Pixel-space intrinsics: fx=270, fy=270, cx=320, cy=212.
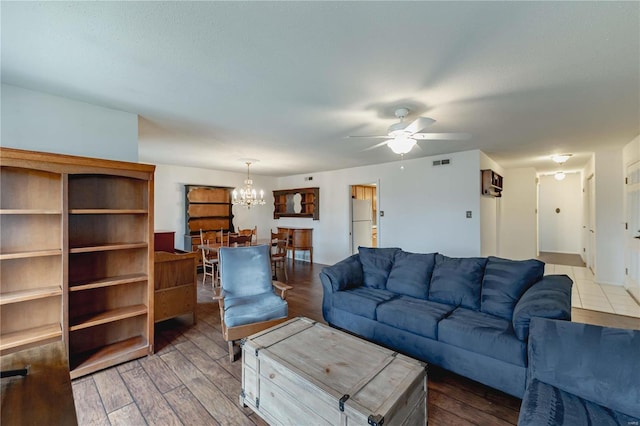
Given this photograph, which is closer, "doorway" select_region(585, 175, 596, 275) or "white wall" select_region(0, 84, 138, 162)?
"white wall" select_region(0, 84, 138, 162)

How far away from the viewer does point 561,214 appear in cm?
872

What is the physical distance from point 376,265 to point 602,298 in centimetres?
387

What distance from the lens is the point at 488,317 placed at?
241 cm

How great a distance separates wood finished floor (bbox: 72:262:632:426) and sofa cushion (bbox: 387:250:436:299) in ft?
2.51

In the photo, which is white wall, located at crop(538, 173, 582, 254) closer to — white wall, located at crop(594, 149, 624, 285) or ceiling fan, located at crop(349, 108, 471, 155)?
white wall, located at crop(594, 149, 624, 285)

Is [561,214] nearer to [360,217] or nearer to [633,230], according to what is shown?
[633,230]

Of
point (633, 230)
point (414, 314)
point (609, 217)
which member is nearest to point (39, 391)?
point (414, 314)

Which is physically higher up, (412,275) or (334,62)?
(334,62)

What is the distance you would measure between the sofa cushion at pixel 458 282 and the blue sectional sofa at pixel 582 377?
1.00m

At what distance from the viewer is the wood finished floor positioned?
1.85 m

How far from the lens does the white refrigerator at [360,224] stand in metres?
6.76

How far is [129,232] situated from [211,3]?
→ 2376 mm

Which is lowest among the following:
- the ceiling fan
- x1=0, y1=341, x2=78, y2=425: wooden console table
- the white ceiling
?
x1=0, y1=341, x2=78, y2=425: wooden console table

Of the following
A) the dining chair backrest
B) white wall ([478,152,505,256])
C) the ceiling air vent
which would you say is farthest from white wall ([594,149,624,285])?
the dining chair backrest
